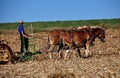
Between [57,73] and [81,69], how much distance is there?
62.9 inches

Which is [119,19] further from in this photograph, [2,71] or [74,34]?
[2,71]

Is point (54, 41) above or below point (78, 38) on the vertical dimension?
below

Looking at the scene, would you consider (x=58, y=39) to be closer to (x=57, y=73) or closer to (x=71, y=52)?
(x=71, y=52)

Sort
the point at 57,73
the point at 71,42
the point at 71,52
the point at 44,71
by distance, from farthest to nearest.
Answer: the point at 71,52, the point at 71,42, the point at 44,71, the point at 57,73

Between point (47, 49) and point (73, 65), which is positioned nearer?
point (73, 65)

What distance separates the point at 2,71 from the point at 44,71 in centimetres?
168

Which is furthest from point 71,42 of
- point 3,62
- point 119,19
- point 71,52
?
point 119,19

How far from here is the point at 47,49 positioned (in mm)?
20641

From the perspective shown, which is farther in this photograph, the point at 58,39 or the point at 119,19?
the point at 119,19

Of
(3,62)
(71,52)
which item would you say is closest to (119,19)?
(71,52)

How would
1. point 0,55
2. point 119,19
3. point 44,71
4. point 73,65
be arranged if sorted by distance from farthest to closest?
point 119,19
point 0,55
point 73,65
point 44,71

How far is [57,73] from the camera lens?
13984 millimetres

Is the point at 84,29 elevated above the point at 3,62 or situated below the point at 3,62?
above

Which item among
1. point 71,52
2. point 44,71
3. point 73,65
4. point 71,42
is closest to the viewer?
point 44,71
